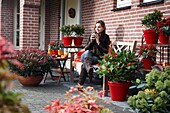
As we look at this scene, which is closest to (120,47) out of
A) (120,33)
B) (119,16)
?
(120,33)

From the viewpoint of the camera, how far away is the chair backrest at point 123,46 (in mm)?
5392

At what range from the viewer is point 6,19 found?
11.3 meters

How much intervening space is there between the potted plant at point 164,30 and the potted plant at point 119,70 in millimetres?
534

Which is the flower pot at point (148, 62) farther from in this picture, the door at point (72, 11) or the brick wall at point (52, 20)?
the brick wall at point (52, 20)

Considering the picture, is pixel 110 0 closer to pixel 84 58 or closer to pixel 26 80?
pixel 84 58

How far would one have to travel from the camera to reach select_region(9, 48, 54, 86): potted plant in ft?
18.2

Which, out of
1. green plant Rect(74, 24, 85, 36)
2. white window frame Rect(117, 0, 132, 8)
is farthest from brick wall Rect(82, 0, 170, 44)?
green plant Rect(74, 24, 85, 36)

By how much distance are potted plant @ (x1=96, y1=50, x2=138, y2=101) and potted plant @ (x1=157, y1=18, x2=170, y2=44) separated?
1.75 feet

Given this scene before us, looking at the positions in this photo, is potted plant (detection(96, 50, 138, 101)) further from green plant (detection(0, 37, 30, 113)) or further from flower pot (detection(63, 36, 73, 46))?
green plant (detection(0, 37, 30, 113))

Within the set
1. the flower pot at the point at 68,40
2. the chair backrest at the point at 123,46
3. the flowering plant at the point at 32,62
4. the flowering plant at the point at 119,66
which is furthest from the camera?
the flower pot at the point at 68,40

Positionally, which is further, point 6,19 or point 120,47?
point 6,19

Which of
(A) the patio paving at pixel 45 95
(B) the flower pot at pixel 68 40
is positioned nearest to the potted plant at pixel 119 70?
(A) the patio paving at pixel 45 95

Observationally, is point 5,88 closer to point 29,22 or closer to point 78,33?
point 78,33

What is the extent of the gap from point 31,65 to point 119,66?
6.07ft
